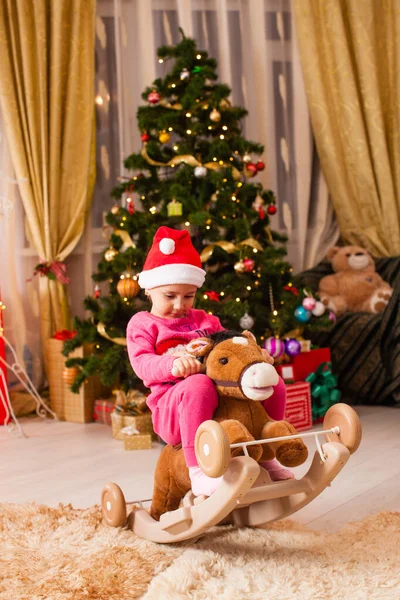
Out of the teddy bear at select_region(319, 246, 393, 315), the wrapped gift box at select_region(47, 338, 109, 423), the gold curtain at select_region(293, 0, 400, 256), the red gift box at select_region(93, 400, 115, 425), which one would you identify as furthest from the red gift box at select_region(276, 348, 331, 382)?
the gold curtain at select_region(293, 0, 400, 256)

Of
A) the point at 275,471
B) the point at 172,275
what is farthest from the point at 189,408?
the point at 172,275

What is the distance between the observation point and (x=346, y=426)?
1.61 m

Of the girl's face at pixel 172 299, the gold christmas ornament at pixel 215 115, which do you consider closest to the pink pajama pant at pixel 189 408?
the girl's face at pixel 172 299

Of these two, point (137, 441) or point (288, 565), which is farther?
point (137, 441)

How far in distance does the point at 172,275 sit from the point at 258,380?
402 millimetres

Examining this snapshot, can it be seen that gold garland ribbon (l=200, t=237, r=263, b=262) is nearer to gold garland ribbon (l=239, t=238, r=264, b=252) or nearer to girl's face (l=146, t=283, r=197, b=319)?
gold garland ribbon (l=239, t=238, r=264, b=252)

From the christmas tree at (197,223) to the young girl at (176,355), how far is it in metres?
1.11

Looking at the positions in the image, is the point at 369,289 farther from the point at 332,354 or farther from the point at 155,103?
the point at 155,103

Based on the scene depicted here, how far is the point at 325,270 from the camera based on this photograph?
3.90 m

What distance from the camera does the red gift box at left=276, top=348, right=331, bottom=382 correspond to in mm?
3082

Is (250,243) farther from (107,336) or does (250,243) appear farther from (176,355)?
(176,355)

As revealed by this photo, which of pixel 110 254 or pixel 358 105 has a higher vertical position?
pixel 358 105

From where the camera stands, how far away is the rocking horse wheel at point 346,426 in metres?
1.59

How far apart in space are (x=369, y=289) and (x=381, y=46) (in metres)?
1.43
